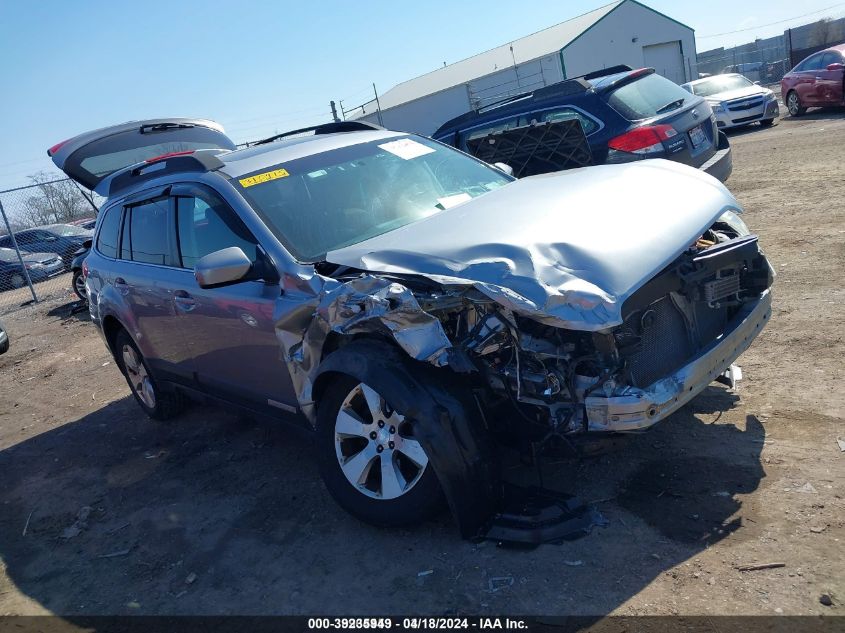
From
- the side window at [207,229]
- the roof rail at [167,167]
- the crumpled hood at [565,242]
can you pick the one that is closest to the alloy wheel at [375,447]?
the crumpled hood at [565,242]

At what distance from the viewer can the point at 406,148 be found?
5.04 m

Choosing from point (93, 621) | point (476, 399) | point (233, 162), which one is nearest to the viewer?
point (476, 399)

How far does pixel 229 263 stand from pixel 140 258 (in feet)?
6.38

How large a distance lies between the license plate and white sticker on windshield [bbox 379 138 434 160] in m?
3.35

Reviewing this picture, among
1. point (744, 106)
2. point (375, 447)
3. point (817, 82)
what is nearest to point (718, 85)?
point (744, 106)

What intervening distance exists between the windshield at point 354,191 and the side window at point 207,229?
0.54ft

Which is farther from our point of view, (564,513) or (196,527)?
(196,527)

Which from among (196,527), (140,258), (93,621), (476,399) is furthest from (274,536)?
(140,258)

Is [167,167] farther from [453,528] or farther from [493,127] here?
[493,127]

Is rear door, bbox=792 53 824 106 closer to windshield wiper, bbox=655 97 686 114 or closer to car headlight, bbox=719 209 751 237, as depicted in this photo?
windshield wiper, bbox=655 97 686 114

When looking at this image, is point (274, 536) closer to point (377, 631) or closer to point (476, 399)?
point (377, 631)

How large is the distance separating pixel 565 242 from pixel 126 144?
17.6 feet

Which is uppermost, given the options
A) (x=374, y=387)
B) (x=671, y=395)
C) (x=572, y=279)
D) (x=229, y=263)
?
(x=229, y=263)

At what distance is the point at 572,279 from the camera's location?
3.01 m
